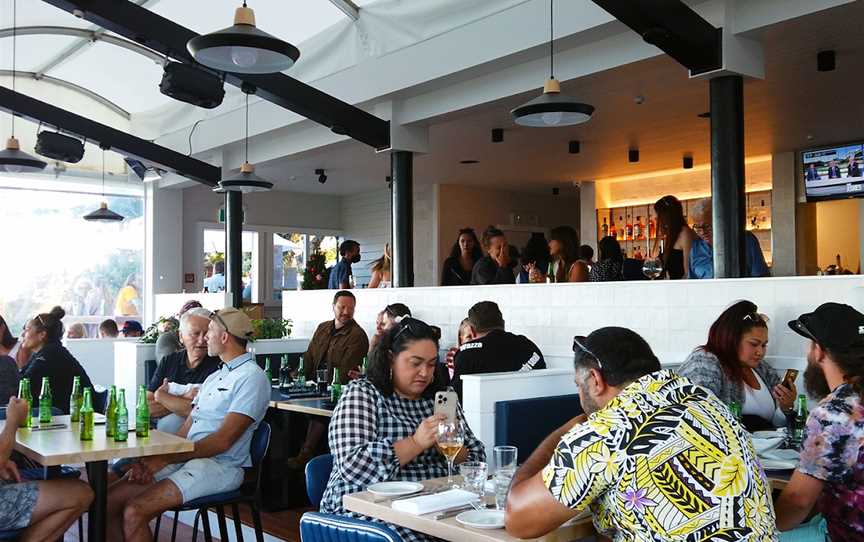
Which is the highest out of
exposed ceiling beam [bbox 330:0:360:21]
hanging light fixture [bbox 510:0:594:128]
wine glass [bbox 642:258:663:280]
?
exposed ceiling beam [bbox 330:0:360:21]

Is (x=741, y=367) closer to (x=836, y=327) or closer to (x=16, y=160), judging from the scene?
(x=836, y=327)

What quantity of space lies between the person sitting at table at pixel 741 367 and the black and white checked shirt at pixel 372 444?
1.78m

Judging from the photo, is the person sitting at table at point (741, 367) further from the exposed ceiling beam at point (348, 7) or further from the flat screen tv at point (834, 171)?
the flat screen tv at point (834, 171)

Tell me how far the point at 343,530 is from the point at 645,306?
13.4 feet

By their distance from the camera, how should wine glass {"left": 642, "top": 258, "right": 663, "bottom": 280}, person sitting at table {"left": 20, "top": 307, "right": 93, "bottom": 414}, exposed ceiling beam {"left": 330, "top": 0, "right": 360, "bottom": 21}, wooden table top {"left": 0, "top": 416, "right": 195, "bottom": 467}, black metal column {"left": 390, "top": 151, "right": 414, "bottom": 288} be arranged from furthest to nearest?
black metal column {"left": 390, "top": 151, "right": 414, "bottom": 288} < exposed ceiling beam {"left": 330, "top": 0, "right": 360, "bottom": 21} < wine glass {"left": 642, "top": 258, "right": 663, "bottom": 280} < person sitting at table {"left": 20, "top": 307, "right": 93, "bottom": 414} < wooden table top {"left": 0, "top": 416, "right": 195, "bottom": 467}

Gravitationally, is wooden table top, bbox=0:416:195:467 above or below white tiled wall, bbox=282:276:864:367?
below

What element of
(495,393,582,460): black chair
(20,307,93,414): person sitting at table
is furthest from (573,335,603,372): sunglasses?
(20,307,93,414): person sitting at table

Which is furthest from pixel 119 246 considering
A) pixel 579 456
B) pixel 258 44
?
pixel 579 456

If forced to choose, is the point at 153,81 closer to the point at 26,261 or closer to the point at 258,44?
the point at 26,261

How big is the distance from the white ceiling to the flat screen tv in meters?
0.19

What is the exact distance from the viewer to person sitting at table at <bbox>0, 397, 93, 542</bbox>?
371 centimetres

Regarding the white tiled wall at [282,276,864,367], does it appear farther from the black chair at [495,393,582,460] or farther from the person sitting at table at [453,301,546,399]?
the black chair at [495,393,582,460]

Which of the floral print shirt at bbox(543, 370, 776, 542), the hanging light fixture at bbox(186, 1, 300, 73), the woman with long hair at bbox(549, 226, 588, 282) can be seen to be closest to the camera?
the floral print shirt at bbox(543, 370, 776, 542)

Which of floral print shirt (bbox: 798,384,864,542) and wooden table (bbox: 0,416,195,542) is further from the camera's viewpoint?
wooden table (bbox: 0,416,195,542)
